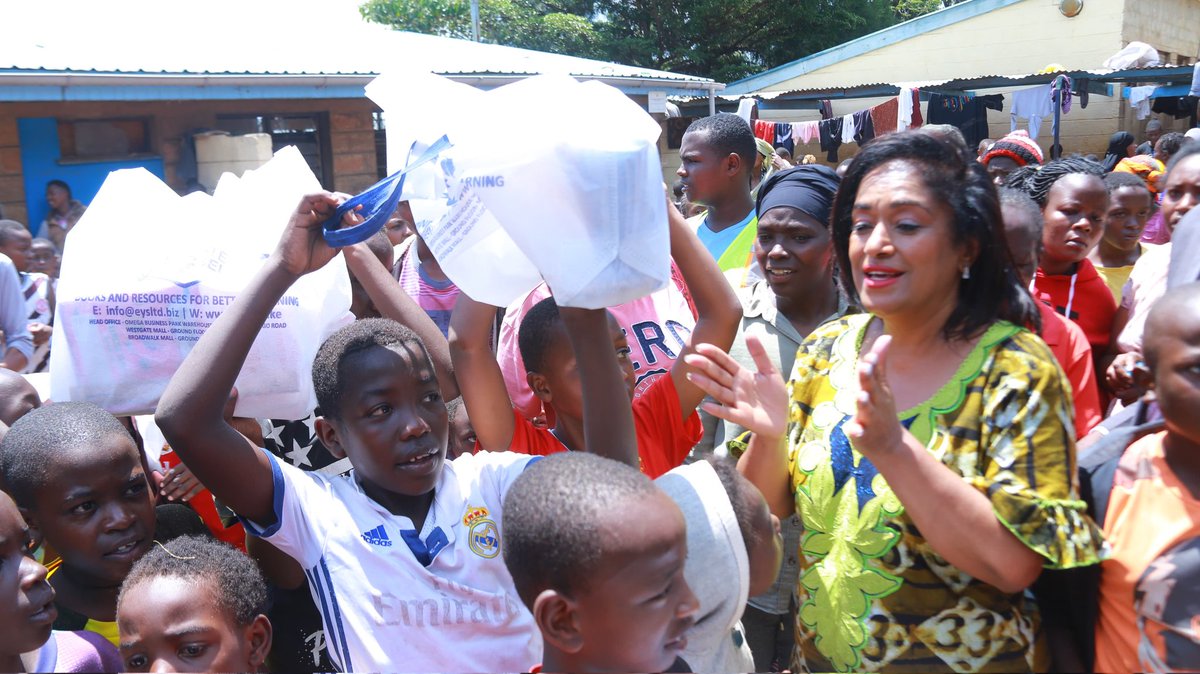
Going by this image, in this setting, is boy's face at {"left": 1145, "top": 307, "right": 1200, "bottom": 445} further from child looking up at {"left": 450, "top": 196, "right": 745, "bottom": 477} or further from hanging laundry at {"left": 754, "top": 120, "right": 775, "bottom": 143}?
hanging laundry at {"left": 754, "top": 120, "right": 775, "bottom": 143}

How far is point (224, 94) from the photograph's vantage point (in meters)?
8.66

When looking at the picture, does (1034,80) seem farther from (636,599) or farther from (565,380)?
(636,599)

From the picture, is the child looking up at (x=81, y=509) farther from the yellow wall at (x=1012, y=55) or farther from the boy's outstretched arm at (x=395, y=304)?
the yellow wall at (x=1012, y=55)

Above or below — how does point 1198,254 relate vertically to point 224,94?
below

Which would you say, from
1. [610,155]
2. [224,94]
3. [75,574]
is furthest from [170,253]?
[224,94]

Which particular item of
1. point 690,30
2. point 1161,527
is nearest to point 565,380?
point 1161,527

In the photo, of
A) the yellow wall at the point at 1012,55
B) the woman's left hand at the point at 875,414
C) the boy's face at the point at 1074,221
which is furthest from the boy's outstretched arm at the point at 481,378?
the yellow wall at the point at 1012,55

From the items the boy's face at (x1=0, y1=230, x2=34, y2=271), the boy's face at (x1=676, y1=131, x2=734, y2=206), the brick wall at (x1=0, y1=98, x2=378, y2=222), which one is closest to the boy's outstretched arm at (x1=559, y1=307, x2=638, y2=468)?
the boy's face at (x1=676, y1=131, x2=734, y2=206)

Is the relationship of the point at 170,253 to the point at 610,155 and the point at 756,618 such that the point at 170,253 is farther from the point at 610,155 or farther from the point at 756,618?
the point at 756,618

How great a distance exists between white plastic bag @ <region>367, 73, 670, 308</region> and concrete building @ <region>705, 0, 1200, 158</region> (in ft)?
47.3

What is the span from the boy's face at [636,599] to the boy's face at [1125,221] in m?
3.62

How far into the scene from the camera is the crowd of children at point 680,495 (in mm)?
1545

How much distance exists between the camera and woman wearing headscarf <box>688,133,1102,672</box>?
1568 millimetres

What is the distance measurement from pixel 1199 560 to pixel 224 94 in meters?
8.78
